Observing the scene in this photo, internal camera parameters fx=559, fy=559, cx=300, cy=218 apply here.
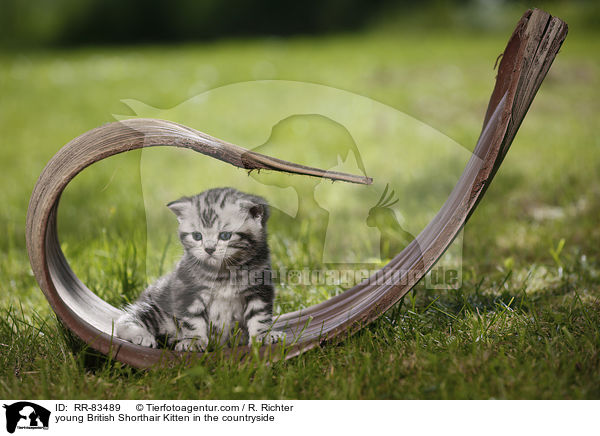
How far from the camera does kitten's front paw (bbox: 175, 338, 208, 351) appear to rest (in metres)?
1.68

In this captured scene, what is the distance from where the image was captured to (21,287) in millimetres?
2381

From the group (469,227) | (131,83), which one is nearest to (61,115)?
(131,83)

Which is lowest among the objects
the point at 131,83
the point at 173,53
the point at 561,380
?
the point at 561,380

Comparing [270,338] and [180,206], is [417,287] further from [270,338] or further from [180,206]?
[180,206]

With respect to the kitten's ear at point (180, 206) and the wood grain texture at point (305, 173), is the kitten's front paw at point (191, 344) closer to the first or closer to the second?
the wood grain texture at point (305, 173)

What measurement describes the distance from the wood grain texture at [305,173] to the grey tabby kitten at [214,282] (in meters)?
0.07

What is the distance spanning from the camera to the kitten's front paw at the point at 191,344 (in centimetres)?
168

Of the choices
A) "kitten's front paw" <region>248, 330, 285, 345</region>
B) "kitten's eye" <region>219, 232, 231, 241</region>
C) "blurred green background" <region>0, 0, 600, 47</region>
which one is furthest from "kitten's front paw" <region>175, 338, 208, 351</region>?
"blurred green background" <region>0, 0, 600, 47</region>

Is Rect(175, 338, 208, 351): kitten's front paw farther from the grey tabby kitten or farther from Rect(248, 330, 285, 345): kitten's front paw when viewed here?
Rect(248, 330, 285, 345): kitten's front paw
